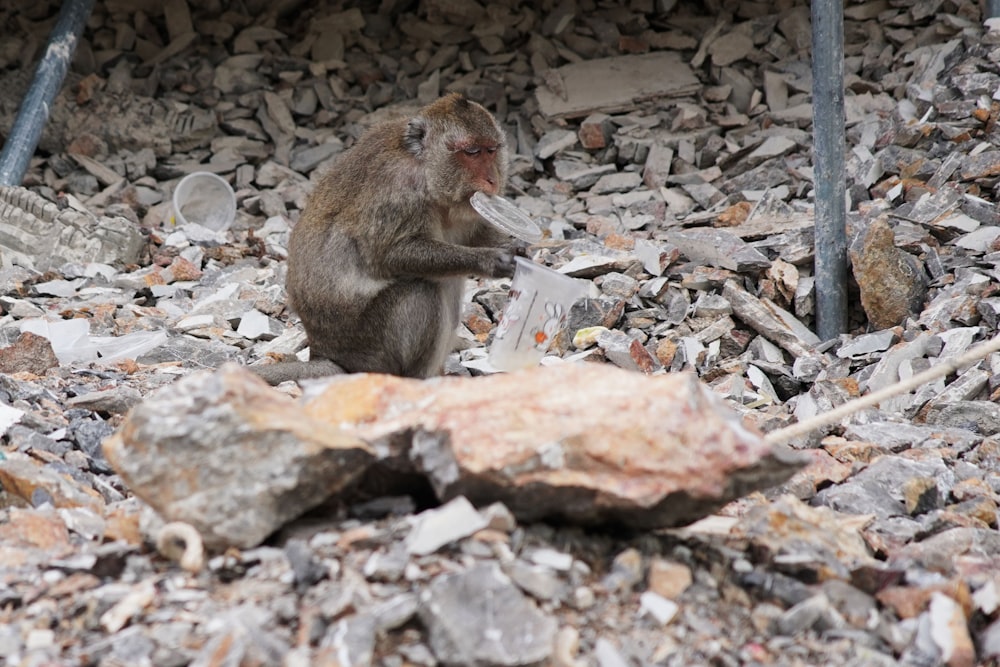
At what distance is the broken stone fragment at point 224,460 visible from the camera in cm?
267

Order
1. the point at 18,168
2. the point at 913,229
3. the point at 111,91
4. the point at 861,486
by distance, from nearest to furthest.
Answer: the point at 861,486 < the point at 913,229 < the point at 18,168 < the point at 111,91

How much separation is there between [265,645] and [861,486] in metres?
2.45

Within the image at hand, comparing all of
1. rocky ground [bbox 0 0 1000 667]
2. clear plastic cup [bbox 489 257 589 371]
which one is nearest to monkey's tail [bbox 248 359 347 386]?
rocky ground [bbox 0 0 1000 667]

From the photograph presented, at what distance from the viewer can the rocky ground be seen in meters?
2.56

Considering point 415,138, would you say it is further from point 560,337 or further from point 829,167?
point 829,167

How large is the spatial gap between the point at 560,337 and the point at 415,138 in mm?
1586

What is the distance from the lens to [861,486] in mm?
4020

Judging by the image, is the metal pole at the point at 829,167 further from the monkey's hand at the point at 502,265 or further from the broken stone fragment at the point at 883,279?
the monkey's hand at the point at 502,265

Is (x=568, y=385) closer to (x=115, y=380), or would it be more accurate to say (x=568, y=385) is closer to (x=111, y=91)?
(x=115, y=380)

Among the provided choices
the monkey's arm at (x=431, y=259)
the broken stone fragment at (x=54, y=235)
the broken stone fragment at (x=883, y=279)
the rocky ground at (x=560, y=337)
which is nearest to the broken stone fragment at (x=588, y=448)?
the rocky ground at (x=560, y=337)

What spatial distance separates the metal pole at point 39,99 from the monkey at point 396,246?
403 cm

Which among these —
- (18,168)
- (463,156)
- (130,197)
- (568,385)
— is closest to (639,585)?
(568,385)

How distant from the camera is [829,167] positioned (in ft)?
20.8

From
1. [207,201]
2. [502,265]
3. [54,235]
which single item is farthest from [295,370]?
[207,201]
